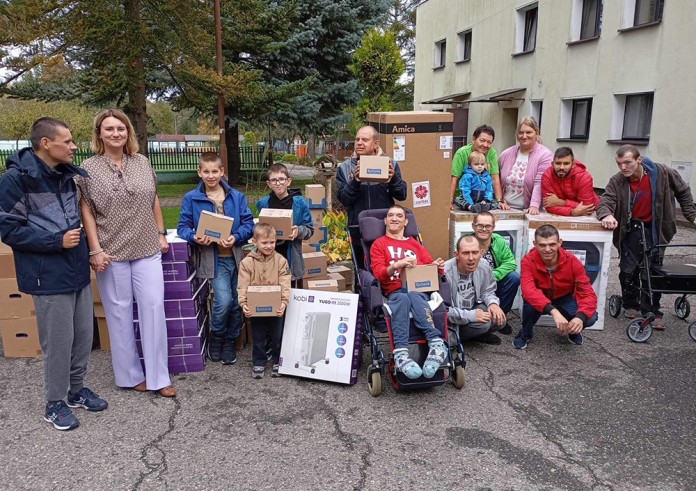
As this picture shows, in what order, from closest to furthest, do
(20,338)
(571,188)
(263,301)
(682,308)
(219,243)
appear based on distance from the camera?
(263,301) < (219,243) < (20,338) < (571,188) < (682,308)

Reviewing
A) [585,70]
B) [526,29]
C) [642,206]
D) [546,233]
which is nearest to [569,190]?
[642,206]

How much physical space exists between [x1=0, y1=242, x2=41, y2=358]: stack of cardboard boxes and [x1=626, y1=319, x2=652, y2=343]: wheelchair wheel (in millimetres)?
5538

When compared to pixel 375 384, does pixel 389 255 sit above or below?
above

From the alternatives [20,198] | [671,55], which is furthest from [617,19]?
[20,198]

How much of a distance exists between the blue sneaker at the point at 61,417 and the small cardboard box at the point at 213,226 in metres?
1.55

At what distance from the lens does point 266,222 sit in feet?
14.9

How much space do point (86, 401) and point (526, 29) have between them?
61.9 feet

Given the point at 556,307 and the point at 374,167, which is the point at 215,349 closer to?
the point at 374,167

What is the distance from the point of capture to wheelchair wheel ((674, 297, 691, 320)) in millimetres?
5672

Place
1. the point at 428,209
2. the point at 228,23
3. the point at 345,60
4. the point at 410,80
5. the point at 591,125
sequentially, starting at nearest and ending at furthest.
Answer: the point at 428,209 → the point at 228,23 → the point at 591,125 → the point at 345,60 → the point at 410,80

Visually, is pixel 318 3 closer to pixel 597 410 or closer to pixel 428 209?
pixel 428 209

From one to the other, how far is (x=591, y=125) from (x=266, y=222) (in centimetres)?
1311

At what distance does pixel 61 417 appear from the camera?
3.61 meters

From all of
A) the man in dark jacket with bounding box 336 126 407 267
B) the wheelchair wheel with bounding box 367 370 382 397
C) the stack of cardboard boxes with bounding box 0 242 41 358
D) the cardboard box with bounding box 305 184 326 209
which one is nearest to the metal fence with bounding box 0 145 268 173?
the cardboard box with bounding box 305 184 326 209
